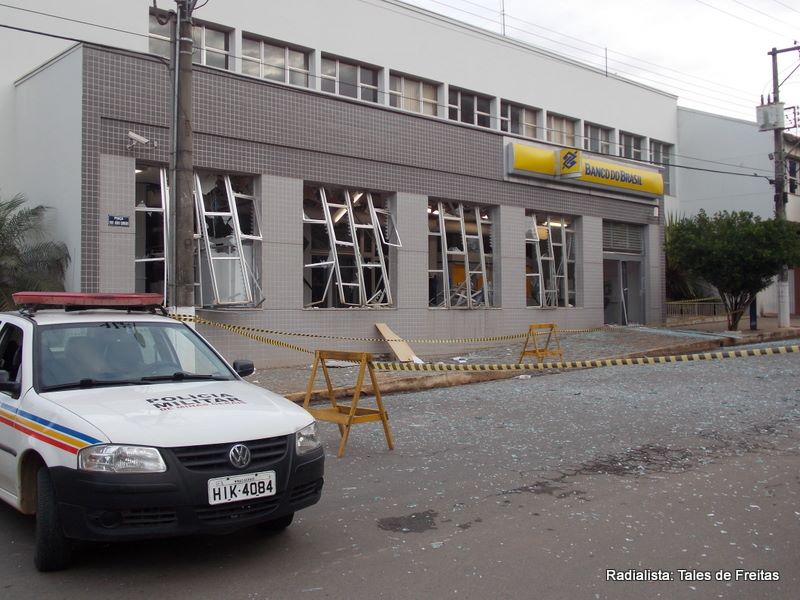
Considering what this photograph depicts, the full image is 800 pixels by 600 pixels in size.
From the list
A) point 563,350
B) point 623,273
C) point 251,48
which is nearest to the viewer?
point 563,350

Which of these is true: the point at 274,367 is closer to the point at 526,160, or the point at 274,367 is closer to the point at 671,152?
the point at 526,160

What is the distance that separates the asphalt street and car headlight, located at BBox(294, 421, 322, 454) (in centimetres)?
71

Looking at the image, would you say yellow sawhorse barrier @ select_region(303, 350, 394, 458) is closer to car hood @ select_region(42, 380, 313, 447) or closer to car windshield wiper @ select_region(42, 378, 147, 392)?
car hood @ select_region(42, 380, 313, 447)

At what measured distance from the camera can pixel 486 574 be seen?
15.6 feet

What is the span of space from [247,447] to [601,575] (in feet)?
7.81

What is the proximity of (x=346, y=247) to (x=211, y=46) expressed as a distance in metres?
5.99

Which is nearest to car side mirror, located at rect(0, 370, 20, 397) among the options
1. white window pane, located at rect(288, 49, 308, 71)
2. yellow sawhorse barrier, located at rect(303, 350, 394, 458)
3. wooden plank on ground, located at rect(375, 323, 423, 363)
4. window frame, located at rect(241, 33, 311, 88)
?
yellow sawhorse barrier, located at rect(303, 350, 394, 458)

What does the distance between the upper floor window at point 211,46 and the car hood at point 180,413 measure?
14.4 metres

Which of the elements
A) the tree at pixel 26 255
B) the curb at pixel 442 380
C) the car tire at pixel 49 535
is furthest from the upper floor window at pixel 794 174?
the car tire at pixel 49 535

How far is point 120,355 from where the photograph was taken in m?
5.87

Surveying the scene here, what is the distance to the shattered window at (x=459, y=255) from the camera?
1978cm

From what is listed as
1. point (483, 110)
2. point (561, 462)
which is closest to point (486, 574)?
point (561, 462)

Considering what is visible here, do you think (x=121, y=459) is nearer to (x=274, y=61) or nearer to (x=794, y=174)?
(x=274, y=61)

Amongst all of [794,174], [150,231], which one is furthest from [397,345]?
[794,174]
